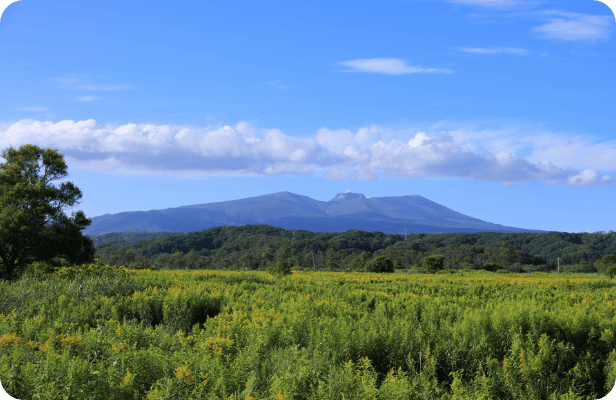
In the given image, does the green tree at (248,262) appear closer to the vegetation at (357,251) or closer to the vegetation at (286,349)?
the vegetation at (357,251)

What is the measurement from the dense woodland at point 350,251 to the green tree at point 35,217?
1126 inches

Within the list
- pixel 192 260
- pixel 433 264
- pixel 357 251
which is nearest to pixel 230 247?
pixel 192 260

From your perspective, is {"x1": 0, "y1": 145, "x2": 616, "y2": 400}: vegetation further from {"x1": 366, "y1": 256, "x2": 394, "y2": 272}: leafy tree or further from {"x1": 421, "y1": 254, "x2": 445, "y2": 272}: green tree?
{"x1": 421, "y1": 254, "x2": 445, "y2": 272}: green tree

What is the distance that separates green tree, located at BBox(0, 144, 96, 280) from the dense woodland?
28.6 m

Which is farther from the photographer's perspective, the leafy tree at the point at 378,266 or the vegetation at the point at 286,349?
the leafy tree at the point at 378,266

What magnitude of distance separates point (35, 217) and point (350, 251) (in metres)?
67.2

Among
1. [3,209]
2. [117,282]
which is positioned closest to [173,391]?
[117,282]

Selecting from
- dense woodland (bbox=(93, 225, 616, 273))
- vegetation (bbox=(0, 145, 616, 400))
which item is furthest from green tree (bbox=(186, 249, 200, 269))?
vegetation (bbox=(0, 145, 616, 400))

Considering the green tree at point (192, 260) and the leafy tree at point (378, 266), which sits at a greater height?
the leafy tree at point (378, 266)

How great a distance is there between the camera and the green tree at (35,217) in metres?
18.7

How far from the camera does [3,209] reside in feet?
60.5

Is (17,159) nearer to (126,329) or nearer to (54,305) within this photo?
(54,305)

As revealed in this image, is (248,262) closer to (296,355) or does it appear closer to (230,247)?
(230,247)

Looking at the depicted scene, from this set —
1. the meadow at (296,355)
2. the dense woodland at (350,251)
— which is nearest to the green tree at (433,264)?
the dense woodland at (350,251)
